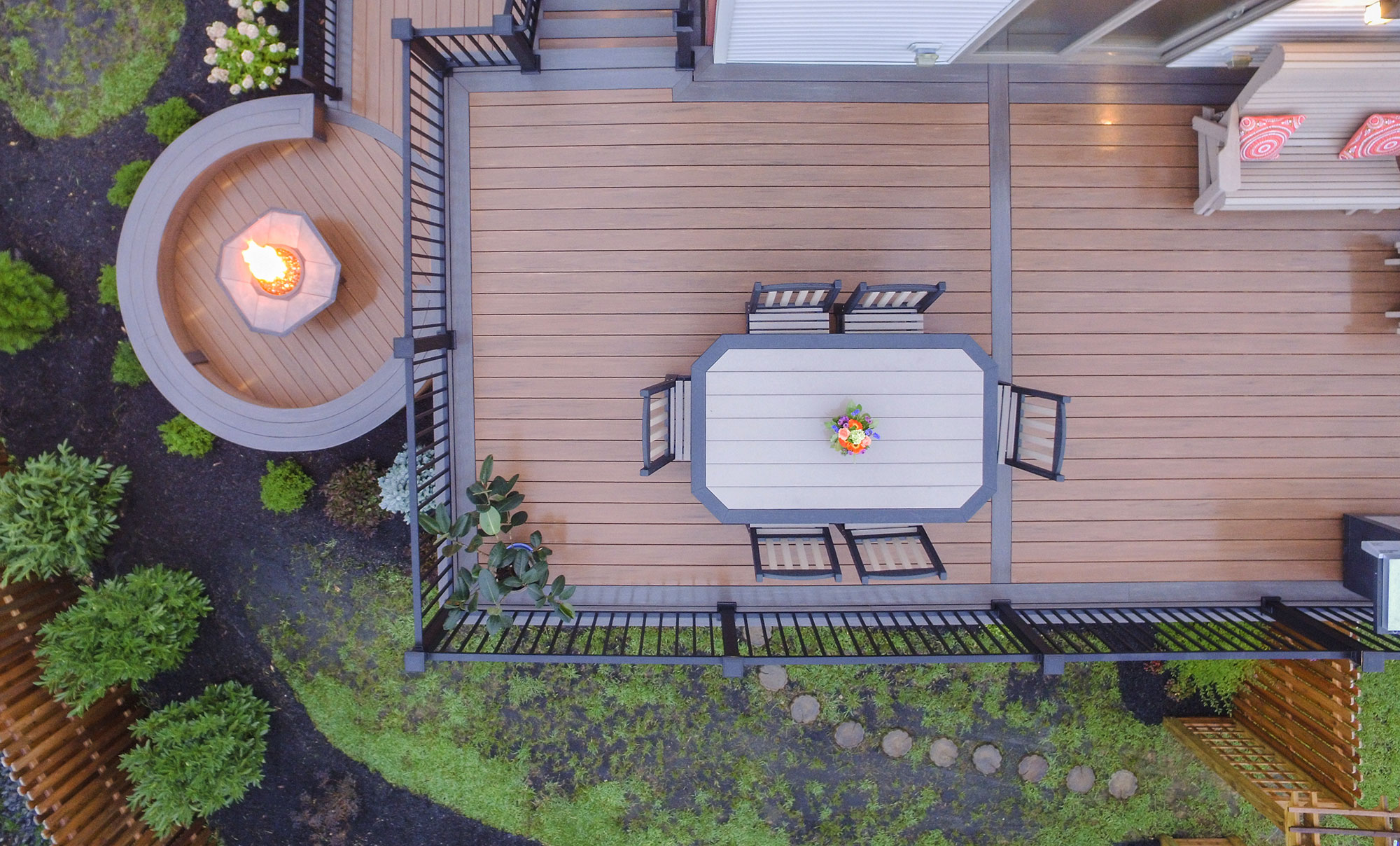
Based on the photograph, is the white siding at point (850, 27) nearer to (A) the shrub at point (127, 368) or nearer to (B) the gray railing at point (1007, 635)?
(B) the gray railing at point (1007, 635)

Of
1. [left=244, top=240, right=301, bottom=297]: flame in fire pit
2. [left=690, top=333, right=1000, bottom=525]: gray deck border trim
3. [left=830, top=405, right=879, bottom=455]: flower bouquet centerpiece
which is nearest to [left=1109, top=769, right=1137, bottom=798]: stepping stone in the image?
[left=690, top=333, right=1000, bottom=525]: gray deck border trim

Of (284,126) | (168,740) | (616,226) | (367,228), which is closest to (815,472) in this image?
(616,226)

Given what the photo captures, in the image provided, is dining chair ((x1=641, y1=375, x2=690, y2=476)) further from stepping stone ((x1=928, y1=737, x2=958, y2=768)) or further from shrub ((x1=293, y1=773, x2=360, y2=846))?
shrub ((x1=293, y1=773, x2=360, y2=846))

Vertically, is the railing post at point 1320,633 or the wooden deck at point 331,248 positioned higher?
the wooden deck at point 331,248

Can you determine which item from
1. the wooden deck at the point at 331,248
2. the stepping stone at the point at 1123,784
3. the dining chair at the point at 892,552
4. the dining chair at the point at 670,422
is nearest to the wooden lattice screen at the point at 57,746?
the wooden deck at the point at 331,248

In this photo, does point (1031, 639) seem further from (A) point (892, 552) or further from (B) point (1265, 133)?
(B) point (1265, 133)

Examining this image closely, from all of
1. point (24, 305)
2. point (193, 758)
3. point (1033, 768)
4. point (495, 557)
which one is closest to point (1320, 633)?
point (1033, 768)
